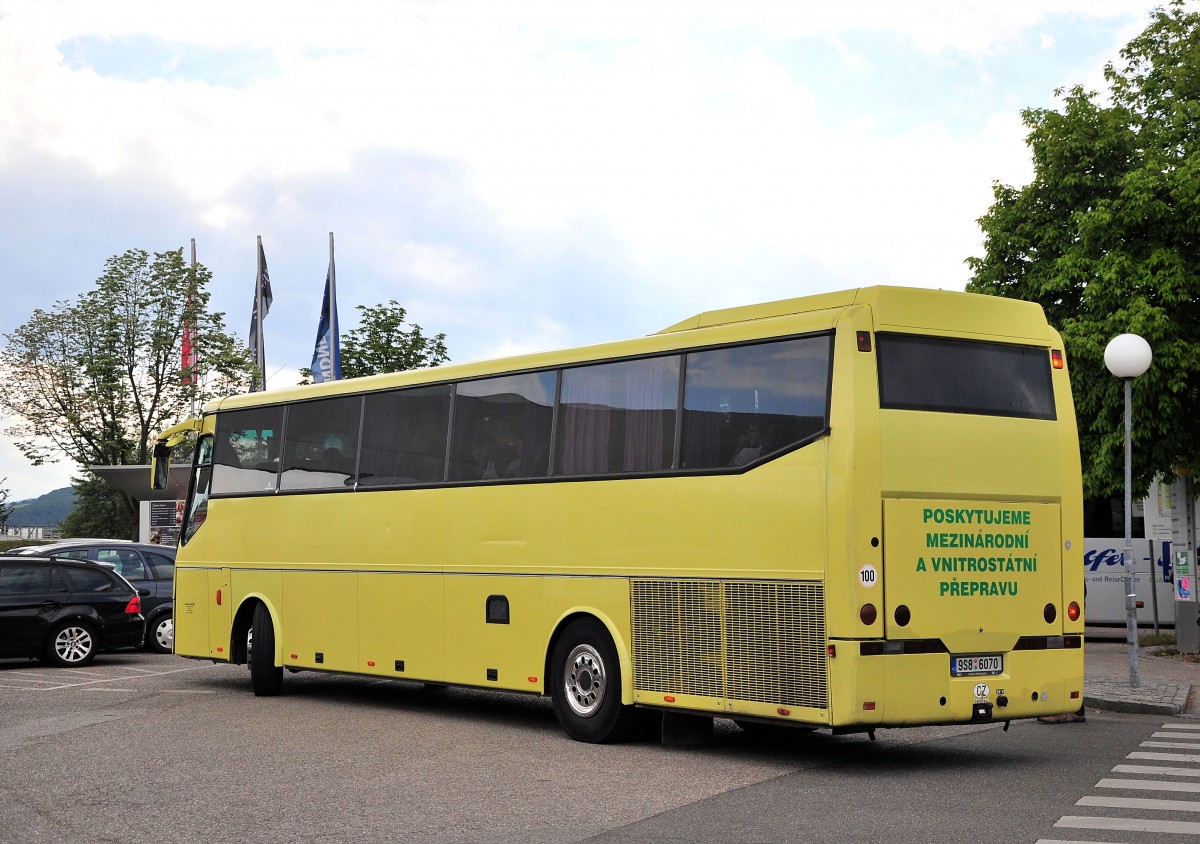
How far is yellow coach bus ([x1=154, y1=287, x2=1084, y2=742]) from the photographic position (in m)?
11.0

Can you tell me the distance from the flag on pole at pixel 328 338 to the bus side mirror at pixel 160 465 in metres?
22.3

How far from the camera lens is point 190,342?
5519cm

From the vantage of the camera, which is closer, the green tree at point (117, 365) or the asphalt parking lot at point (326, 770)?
the asphalt parking lot at point (326, 770)

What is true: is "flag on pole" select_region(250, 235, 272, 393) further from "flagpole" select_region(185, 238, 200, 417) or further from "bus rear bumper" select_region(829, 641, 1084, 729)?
"bus rear bumper" select_region(829, 641, 1084, 729)

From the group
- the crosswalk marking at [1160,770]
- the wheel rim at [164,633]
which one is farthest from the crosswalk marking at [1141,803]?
the wheel rim at [164,633]

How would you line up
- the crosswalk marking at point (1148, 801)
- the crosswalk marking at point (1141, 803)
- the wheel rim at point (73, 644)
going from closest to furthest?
the crosswalk marking at point (1148, 801)
the crosswalk marking at point (1141, 803)
the wheel rim at point (73, 644)

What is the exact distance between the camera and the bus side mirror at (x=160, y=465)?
61.7 ft

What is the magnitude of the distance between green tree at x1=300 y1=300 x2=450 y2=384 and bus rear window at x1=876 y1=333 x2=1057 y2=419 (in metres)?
41.2

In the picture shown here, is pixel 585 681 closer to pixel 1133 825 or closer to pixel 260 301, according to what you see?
pixel 1133 825

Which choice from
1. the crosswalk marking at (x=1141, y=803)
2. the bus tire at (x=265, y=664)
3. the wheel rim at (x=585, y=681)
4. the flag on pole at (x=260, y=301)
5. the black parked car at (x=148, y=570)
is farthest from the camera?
the flag on pole at (x=260, y=301)

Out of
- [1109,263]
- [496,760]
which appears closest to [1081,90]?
[1109,263]

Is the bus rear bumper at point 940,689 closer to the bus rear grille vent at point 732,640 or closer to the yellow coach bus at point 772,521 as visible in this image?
the yellow coach bus at point 772,521

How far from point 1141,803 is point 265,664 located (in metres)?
11.0

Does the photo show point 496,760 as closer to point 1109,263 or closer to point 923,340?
point 923,340
